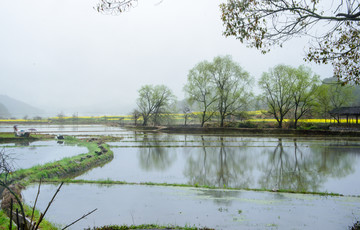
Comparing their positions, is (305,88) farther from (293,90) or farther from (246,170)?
(246,170)

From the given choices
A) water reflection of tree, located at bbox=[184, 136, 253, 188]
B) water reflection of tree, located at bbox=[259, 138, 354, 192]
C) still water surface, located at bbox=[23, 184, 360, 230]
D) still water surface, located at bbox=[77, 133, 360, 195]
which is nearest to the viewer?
still water surface, located at bbox=[23, 184, 360, 230]

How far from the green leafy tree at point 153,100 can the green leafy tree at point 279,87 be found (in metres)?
21.0

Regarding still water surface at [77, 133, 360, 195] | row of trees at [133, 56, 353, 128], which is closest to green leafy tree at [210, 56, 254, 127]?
row of trees at [133, 56, 353, 128]

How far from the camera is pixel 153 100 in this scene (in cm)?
6059

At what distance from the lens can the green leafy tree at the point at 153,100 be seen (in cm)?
5944

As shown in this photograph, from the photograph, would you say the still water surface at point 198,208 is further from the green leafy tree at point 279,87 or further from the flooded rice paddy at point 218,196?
the green leafy tree at point 279,87

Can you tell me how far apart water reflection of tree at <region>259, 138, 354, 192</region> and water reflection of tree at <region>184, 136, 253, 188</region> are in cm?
96

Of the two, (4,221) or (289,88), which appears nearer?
(4,221)

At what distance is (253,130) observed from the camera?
41.8 m

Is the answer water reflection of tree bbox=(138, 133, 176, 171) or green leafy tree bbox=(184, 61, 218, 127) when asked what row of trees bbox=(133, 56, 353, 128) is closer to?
green leafy tree bbox=(184, 61, 218, 127)

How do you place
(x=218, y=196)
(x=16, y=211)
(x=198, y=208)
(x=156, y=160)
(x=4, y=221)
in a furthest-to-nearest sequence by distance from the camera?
(x=156, y=160) < (x=218, y=196) < (x=198, y=208) < (x=4, y=221) < (x=16, y=211)

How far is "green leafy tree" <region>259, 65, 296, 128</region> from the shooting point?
47.2m

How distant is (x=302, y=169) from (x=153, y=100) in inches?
1872

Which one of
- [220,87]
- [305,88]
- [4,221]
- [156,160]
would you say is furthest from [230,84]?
[4,221]
